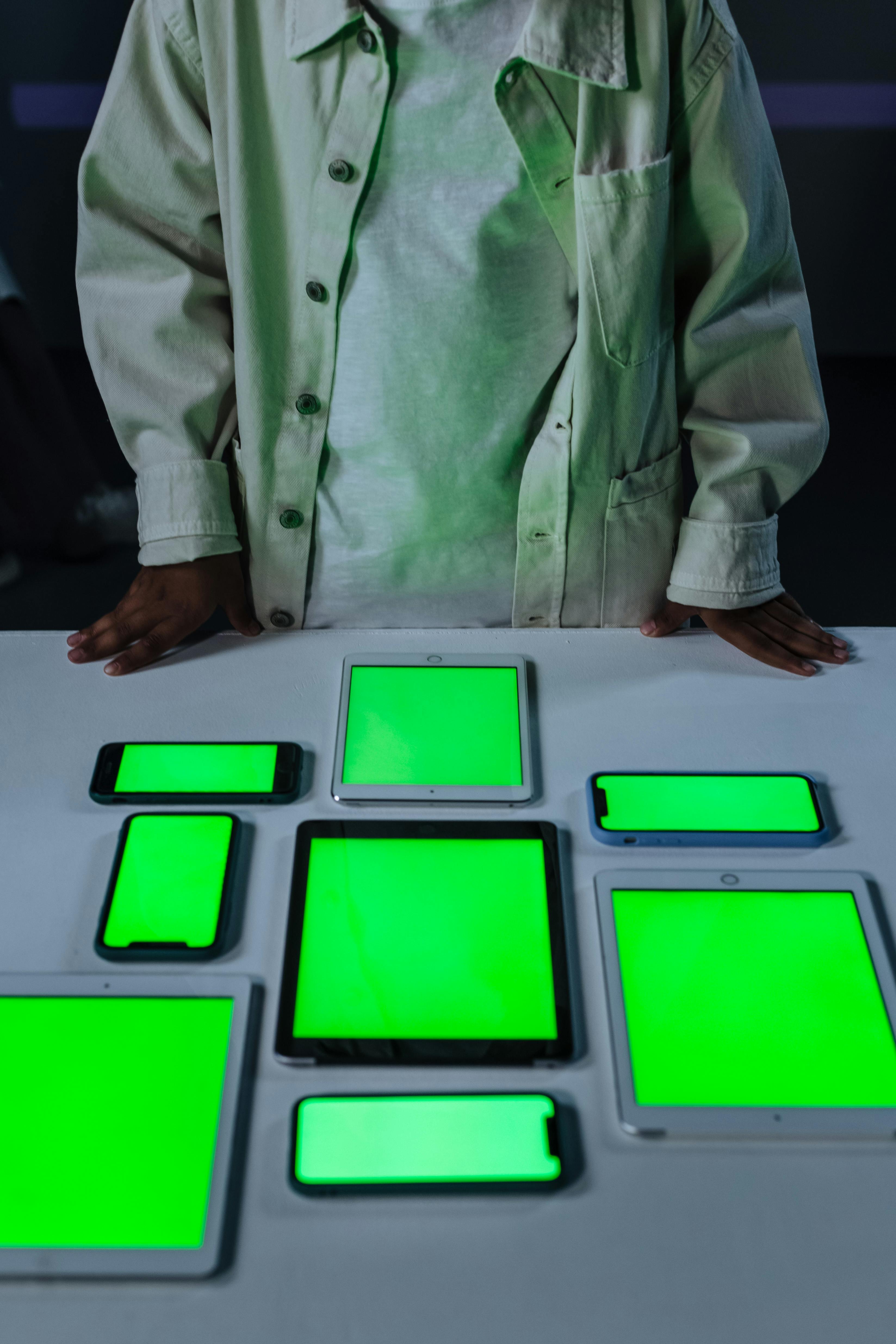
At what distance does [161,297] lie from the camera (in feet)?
2.98

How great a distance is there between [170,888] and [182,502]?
1.34 feet

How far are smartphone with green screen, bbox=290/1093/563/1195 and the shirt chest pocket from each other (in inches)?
24.8

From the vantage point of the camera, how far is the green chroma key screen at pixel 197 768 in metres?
0.75

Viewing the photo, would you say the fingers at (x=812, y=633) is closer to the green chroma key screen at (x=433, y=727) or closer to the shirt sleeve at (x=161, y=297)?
the green chroma key screen at (x=433, y=727)

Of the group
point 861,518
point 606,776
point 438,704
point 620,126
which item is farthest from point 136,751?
point 861,518

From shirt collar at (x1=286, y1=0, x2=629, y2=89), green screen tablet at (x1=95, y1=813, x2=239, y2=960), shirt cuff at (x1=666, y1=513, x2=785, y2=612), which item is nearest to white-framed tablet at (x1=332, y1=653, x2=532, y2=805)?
green screen tablet at (x1=95, y1=813, x2=239, y2=960)

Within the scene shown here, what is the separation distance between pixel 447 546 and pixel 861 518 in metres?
1.88

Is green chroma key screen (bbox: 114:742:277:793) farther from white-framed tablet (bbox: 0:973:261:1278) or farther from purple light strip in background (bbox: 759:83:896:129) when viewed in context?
purple light strip in background (bbox: 759:83:896:129)

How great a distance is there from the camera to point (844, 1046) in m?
0.59

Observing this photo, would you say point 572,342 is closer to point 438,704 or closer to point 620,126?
point 620,126

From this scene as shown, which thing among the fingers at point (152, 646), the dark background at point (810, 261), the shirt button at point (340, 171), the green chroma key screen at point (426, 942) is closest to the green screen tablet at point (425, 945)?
the green chroma key screen at point (426, 942)

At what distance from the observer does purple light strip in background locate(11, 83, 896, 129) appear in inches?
106

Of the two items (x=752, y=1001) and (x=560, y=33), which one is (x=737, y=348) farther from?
(x=752, y=1001)

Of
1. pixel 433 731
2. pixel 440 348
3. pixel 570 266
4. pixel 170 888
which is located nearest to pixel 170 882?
pixel 170 888
